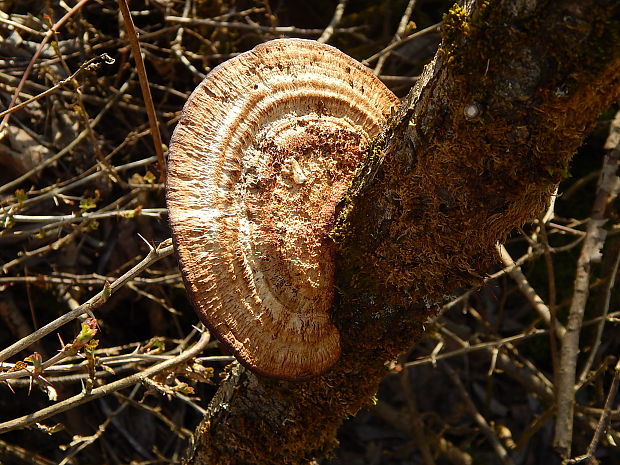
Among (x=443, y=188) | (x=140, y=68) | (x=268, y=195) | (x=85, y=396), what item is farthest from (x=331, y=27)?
(x=85, y=396)

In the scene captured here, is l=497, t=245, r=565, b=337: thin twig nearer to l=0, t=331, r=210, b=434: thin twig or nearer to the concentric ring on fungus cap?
the concentric ring on fungus cap

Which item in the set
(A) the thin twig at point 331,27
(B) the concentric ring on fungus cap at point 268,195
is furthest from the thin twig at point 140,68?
(A) the thin twig at point 331,27

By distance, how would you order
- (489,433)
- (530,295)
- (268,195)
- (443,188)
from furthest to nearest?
(489,433), (530,295), (268,195), (443,188)

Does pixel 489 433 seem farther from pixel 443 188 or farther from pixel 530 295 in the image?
pixel 443 188

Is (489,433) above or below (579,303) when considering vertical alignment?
below

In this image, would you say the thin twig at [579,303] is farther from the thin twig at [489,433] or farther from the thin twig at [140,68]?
the thin twig at [140,68]

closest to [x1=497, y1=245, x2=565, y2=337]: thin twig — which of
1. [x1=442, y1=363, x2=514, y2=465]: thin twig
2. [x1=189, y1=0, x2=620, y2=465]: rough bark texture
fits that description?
[x1=442, y1=363, x2=514, y2=465]: thin twig
